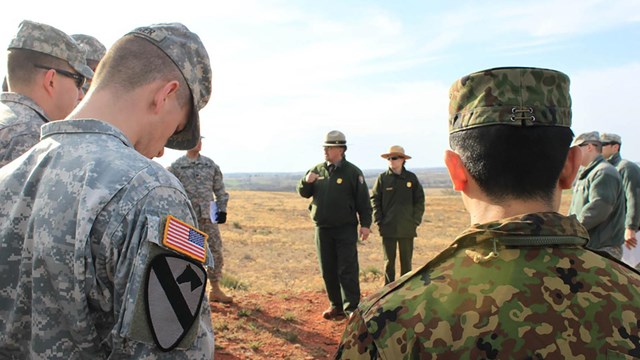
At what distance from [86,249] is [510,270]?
3.54 feet

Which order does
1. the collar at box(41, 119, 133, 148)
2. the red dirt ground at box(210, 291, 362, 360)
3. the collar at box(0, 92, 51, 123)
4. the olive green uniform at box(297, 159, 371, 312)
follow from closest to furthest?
the collar at box(41, 119, 133, 148), the collar at box(0, 92, 51, 123), the red dirt ground at box(210, 291, 362, 360), the olive green uniform at box(297, 159, 371, 312)

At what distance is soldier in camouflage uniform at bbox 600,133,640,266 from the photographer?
645 centimetres

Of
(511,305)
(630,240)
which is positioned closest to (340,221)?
(630,240)

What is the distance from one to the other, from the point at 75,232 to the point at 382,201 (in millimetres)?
6501

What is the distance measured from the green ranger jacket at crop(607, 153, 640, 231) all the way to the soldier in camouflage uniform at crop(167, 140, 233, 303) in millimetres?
5462

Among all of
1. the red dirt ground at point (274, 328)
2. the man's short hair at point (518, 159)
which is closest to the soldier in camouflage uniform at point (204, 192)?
the red dirt ground at point (274, 328)

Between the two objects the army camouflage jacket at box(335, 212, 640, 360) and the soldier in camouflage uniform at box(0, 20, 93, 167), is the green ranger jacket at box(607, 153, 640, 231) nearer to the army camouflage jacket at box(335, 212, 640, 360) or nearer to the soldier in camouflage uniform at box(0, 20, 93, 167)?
the army camouflage jacket at box(335, 212, 640, 360)

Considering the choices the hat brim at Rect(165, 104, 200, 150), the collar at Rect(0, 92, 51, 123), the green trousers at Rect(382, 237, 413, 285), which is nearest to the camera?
the hat brim at Rect(165, 104, 200, 150)

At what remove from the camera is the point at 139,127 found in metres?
1.53

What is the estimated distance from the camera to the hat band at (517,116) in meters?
1.26

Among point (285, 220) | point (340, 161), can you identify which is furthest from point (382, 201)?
point (285, 220)

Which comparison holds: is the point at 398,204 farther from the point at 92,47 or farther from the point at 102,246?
the point at 102,246

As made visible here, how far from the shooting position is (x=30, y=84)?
2.66 m

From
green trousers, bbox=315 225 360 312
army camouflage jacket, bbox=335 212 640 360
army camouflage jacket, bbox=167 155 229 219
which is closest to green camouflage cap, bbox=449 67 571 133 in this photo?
army camouflage jacket, bbox=335 212 640 360
